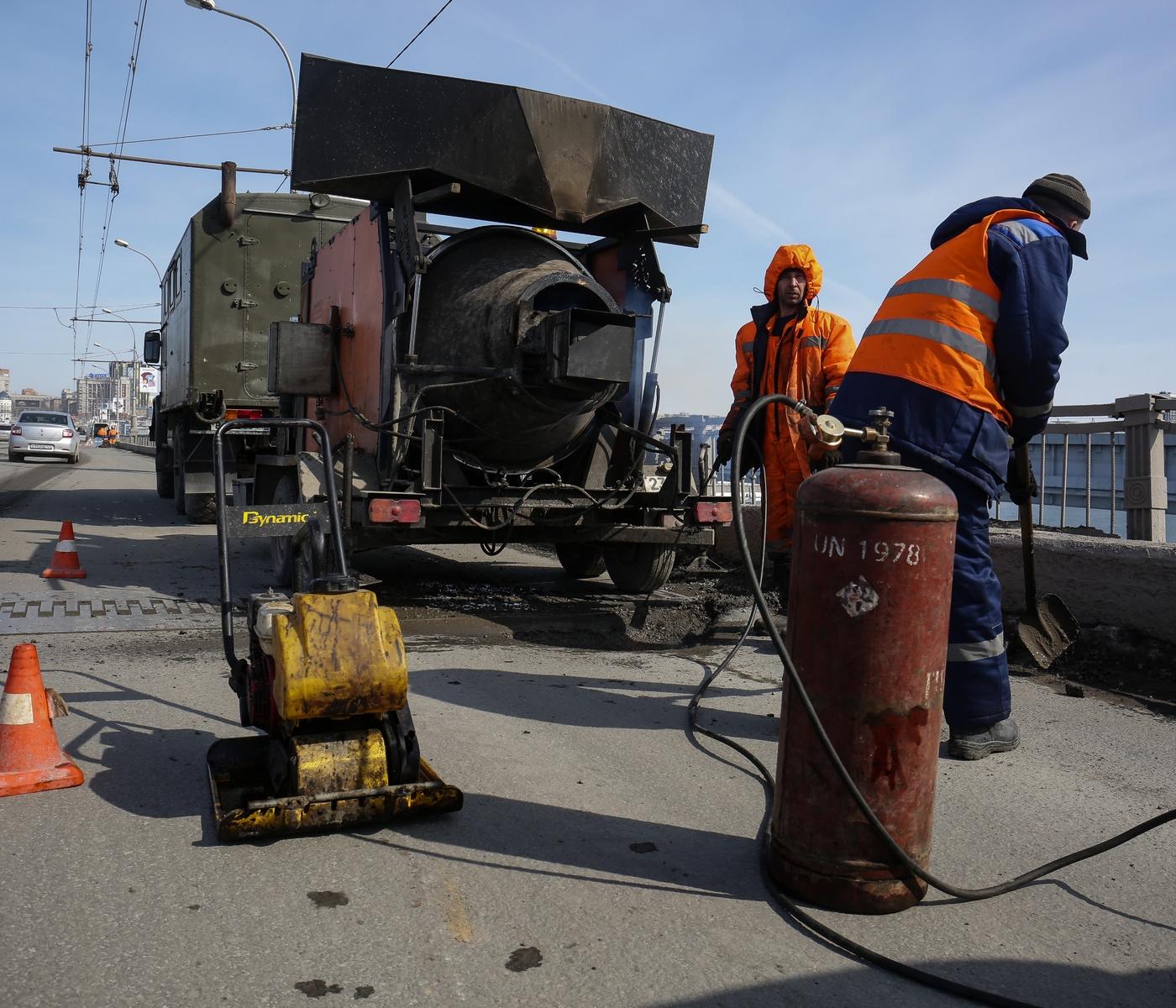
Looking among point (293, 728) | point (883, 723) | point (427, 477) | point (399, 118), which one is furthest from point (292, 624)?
point (399, 118)

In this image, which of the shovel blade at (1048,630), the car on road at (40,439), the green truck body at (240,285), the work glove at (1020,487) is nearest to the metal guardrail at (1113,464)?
the shovel blade at (1048,630)

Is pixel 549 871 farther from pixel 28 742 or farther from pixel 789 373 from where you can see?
pixel 789 373

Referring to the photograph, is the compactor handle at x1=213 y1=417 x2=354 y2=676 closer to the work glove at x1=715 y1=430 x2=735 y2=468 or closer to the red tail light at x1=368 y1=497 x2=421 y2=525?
the red tail light at x1=368 y1=497 x2=421 y2=525

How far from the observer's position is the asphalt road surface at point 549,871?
221 cm

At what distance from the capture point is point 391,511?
5.87m

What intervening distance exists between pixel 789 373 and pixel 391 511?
7.87ft

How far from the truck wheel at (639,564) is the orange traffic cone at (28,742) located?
4276 mm

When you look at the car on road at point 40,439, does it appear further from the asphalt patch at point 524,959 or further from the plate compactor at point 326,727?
the asphalt patch at point 524,959

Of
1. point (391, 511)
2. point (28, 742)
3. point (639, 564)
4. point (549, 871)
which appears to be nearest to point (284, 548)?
point (391, 511)

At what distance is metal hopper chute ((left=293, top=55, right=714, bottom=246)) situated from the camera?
6.08 meters

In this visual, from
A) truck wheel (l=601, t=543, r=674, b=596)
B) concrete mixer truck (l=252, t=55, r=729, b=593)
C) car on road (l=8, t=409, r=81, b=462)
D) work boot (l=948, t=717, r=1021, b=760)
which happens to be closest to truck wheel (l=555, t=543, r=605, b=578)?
truck wheel (l=601, t=543, r=674, b=596)

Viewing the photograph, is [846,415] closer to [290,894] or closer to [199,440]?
[290,894]

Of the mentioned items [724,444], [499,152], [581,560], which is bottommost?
[581,560]

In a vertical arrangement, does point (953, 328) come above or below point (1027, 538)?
above
